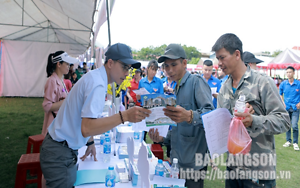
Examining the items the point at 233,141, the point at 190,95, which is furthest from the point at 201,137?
the point at 233,141

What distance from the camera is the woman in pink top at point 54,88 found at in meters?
2.76

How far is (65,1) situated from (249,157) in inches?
219

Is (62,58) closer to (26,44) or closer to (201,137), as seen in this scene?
(201,137)

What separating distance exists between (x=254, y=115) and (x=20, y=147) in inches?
194

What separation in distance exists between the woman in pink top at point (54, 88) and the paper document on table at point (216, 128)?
205 cm

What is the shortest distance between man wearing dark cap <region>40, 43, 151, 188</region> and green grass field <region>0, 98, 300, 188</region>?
6.66 feet

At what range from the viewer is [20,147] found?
15.1 feet

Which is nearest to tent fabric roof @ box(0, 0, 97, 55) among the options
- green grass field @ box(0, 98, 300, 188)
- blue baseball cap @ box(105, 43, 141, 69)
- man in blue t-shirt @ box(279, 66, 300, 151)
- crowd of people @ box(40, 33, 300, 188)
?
green grass field @ box(0, 98, 300, 188)

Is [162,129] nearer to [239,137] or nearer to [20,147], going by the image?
[239,137]

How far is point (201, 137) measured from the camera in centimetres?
195

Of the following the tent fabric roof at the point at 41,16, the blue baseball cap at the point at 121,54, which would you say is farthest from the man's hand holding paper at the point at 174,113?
the tent fabric roof at the point at 41,16

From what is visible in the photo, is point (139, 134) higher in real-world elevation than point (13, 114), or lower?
higher

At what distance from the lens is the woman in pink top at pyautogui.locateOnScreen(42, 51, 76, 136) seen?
2.76m

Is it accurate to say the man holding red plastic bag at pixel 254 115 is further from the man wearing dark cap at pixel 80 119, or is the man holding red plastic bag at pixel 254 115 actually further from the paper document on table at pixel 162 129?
the man wearing dark cap at pixel 80 119
